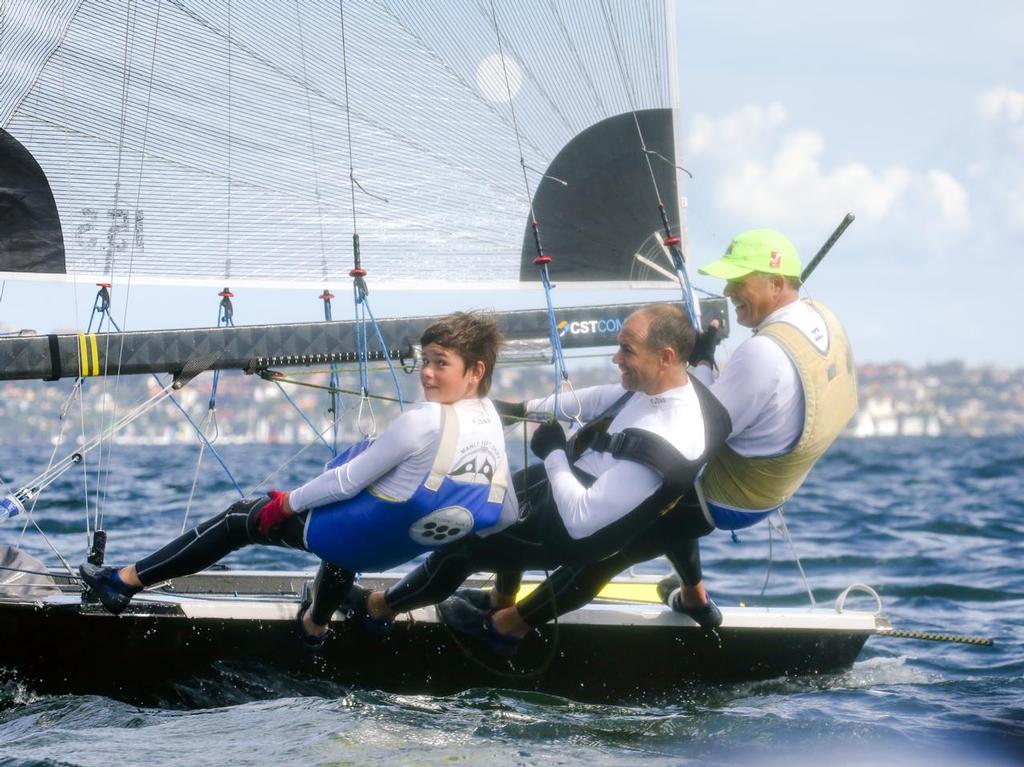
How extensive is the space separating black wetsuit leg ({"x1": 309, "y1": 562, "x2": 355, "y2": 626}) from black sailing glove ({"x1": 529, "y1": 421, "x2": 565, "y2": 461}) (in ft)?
2.26

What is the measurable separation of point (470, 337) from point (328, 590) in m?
0.98

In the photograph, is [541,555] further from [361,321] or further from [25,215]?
[25,215]

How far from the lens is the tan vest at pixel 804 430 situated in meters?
3.98

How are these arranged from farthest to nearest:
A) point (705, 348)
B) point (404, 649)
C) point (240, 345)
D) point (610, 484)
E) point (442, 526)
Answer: point (240, 345) < point (404, 649) < point (705, 348) < point (442, 526) < point (610, 484)

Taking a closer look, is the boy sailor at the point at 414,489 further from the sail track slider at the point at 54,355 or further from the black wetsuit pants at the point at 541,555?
the sail track slider at the point at 54,355

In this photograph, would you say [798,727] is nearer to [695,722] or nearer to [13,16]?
[695,722]

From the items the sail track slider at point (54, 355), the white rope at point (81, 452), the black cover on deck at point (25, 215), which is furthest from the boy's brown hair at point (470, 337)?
the black cover on deck at point (25, 215)

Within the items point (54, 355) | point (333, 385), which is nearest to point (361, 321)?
point (333, 385)

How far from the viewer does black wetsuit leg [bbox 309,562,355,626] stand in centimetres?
416

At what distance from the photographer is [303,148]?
5219 mm

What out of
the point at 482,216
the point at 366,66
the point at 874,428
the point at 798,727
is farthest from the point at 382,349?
the point at 874,428

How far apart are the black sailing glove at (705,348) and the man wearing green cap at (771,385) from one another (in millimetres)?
26

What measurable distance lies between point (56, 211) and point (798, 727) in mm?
3198

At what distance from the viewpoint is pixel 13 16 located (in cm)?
491
